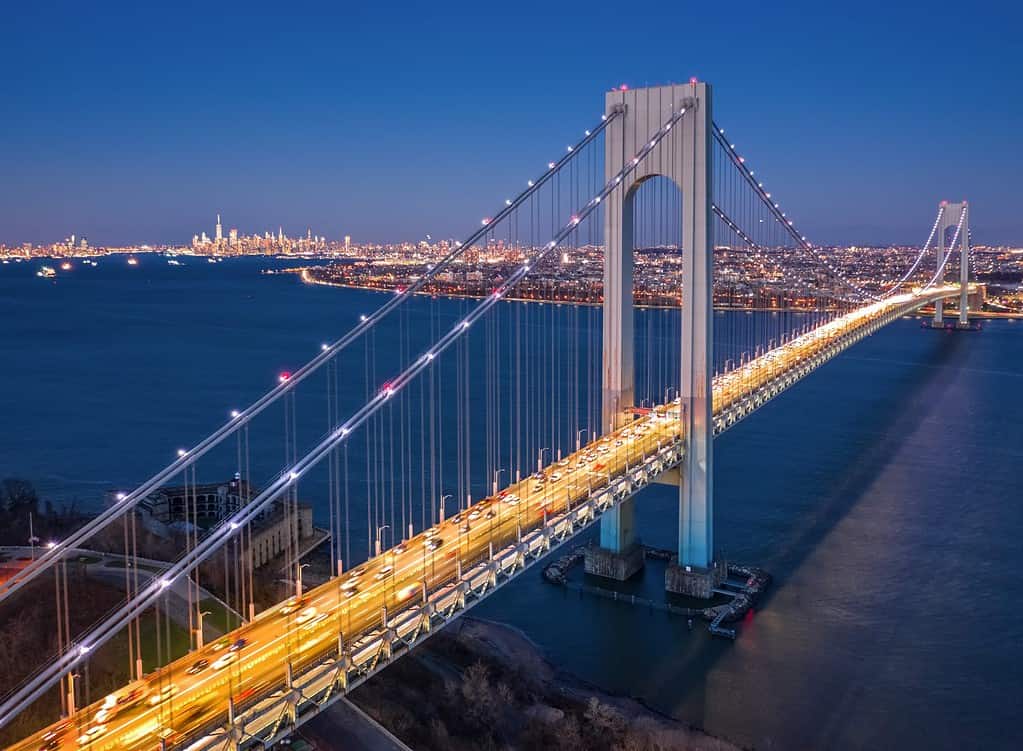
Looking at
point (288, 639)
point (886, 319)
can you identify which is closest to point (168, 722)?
point (288, 639)

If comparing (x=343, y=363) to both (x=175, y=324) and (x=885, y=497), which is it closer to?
(x=175, y=324)

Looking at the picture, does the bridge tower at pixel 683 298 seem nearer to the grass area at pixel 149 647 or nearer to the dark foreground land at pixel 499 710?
the dark foreground land at pixel 499 710

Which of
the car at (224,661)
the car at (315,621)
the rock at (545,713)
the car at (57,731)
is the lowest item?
the rock at (545,713)

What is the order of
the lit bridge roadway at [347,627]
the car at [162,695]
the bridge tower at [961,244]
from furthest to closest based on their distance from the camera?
the bridge tower at [961,244] < the car at [162,695] < the lit bridge roadway at [347,627]

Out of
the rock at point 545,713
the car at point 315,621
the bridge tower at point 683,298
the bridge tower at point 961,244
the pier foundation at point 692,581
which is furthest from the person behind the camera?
the bridge tower at point 961,244

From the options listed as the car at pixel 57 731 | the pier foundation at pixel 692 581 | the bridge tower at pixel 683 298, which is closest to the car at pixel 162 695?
the car at pixel 57 731

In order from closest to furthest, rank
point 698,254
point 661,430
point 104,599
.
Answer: point 104,599, point 698,254, point 661,430
